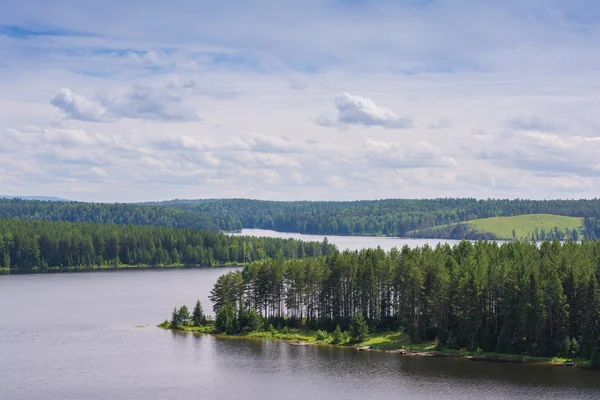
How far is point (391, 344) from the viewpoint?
326ft

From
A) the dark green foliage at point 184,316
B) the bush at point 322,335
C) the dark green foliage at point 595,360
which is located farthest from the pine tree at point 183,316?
the dark green foliage at point 595,360

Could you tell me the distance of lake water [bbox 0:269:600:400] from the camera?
7794 centimetres

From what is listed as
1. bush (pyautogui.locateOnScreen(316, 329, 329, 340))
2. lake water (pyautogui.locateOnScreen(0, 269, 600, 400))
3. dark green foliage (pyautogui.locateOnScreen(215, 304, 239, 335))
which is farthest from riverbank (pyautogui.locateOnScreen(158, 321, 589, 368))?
lake water (pyautogui.locateOnScreen(0, 269, 600, 400))

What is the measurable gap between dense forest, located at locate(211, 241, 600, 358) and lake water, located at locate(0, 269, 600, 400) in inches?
249

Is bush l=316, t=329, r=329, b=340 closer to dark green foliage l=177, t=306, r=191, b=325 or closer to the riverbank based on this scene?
the riverbank

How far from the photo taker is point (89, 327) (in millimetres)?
116375

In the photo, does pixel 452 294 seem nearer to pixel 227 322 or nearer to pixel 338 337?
pixel 338 337

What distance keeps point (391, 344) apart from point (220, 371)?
938 inches

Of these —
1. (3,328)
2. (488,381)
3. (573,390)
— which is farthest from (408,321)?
(3,328)

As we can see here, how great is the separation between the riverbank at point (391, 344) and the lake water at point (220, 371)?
2.23 m

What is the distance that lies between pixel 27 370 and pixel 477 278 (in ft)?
177

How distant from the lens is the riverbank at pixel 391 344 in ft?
297

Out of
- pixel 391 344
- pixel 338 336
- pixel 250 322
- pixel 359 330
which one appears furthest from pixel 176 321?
pixel 391 344

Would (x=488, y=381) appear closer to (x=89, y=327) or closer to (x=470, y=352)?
(x=470, y=352)
